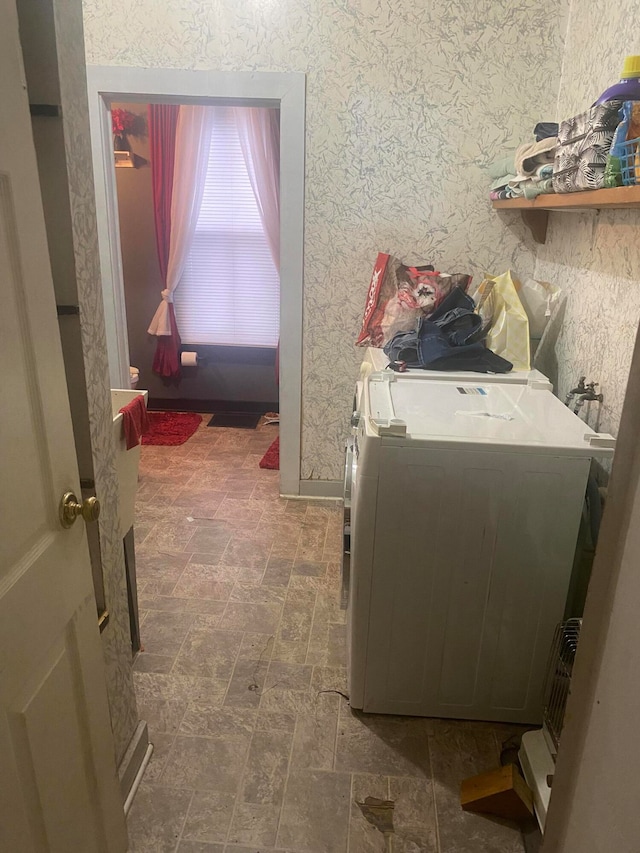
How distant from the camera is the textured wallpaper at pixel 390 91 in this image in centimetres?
257

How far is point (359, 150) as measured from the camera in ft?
9.01

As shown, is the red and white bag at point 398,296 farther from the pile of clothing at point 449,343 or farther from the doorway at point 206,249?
the doorway at point 206,249

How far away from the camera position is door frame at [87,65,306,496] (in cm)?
269

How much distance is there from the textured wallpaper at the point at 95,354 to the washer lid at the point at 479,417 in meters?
0.70

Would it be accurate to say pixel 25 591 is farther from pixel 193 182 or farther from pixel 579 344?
pixel 193 182

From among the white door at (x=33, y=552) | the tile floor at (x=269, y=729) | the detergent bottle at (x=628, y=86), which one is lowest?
the tile floor at (x=269, y=729)

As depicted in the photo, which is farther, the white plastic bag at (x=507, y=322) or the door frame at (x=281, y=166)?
the door frame at (x=281, y=166)

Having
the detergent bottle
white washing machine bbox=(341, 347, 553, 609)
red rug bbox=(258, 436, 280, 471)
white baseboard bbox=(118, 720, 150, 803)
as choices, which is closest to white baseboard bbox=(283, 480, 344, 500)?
red rug bbox=(258, 436, 280, 471)

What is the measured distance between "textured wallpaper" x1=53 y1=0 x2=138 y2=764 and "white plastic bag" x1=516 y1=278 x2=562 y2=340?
1.74 metres

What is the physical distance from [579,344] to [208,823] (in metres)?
1.90

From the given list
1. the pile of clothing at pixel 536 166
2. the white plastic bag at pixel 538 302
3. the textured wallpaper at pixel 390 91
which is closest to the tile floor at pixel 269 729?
the white plastic bag at pixel 538 302

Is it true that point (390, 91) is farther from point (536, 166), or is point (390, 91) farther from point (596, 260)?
point (596, 260)

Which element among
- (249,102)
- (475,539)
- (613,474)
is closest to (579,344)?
(475,539)

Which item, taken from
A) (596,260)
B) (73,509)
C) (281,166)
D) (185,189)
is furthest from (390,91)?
(73,509)
